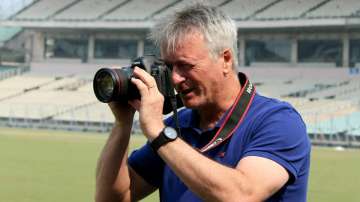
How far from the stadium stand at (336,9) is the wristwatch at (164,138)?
3585 centimetres

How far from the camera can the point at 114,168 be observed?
277 centimetres

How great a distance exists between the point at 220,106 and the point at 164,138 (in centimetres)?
33

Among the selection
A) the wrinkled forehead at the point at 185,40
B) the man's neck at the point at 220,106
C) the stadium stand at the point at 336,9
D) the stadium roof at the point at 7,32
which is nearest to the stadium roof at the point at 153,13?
the stadium stand at the point at 336,9

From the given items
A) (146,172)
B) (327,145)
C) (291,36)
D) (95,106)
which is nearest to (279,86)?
(291,36)

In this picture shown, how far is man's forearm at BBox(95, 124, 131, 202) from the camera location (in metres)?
2.73

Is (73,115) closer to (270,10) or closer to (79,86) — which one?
(79,86)

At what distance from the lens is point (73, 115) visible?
32406mm

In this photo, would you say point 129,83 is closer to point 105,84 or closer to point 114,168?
point 105,84

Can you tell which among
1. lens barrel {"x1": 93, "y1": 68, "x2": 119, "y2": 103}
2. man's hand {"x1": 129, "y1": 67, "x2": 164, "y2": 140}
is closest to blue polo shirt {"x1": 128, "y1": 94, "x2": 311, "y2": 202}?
man's hand {"x1": 129, "y1": 67, "x2": 164, "y2": 140}

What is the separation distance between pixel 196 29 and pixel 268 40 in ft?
129

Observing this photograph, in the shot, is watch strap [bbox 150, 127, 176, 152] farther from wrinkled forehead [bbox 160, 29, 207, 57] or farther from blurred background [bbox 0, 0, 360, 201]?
blurred background [bbox 0, 0, 360, 201]

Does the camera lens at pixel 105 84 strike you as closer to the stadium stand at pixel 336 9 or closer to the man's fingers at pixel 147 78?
the man's fingers at pixel 147 78

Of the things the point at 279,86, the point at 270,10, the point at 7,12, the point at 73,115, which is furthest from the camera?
the point at 7,12

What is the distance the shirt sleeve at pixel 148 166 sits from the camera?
285 cm
